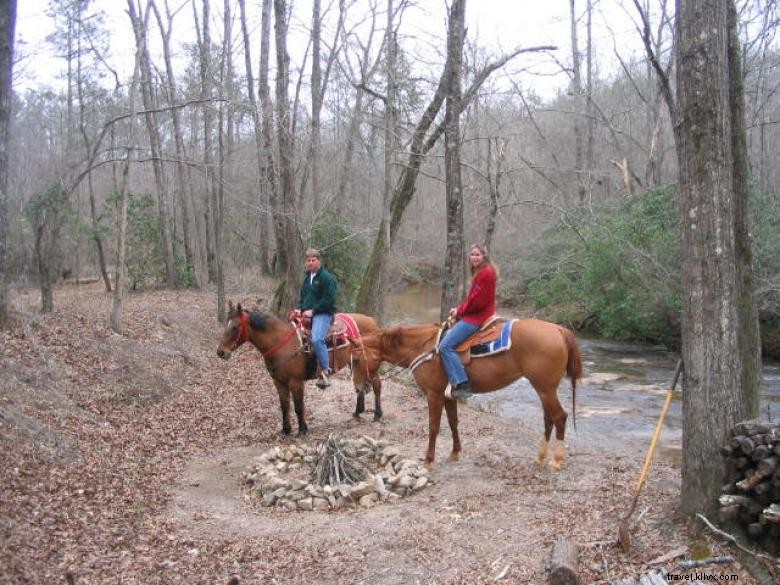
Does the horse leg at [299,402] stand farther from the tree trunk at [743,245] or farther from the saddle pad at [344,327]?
the tree trunk at [743,245]

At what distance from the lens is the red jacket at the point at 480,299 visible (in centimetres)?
793

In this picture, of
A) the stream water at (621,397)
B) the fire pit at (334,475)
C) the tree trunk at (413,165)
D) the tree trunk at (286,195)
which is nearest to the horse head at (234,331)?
the fire pit at (334,475)

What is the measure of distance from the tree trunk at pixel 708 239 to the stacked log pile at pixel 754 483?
137 mm

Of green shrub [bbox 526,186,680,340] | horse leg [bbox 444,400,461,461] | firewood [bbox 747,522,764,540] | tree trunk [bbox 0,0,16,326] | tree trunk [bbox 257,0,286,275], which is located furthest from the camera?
green shrub [bbox 526,186,680,340]

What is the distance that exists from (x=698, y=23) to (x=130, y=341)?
12053mm

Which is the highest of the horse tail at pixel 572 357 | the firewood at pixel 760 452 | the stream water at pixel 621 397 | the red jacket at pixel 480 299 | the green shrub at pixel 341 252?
the green shrub at pixel 341 252

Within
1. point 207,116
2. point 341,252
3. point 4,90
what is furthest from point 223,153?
point 4,90

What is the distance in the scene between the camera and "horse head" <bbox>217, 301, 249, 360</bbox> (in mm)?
9758

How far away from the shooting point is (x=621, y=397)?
46.5 ft

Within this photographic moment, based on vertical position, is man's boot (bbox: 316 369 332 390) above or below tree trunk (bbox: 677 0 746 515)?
below

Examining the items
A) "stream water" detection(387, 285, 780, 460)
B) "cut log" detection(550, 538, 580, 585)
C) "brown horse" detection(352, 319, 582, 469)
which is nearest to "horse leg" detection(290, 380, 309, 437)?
"brown horse" detection(352, 319, 582, 469)

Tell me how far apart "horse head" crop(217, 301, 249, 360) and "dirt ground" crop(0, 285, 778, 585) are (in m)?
1.35

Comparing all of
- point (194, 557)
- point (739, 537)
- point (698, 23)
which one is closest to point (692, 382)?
point (739, 537)

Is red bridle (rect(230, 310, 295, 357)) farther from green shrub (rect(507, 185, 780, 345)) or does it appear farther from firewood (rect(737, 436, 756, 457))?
green shrub (rect(507, 185, 780, 345))
